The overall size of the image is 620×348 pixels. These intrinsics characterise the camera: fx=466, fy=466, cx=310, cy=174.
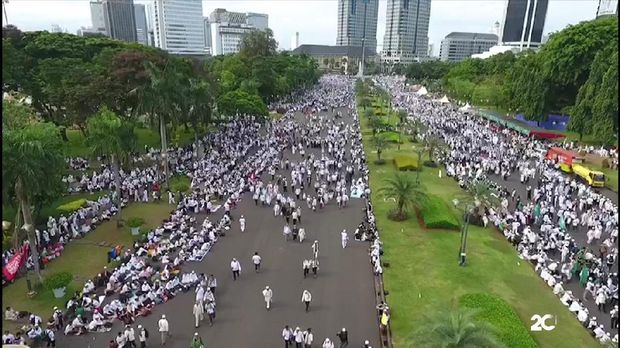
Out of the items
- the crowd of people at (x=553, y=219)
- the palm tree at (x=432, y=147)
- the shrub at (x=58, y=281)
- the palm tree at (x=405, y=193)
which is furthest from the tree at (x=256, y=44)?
the shrub at (x=58, y=281)

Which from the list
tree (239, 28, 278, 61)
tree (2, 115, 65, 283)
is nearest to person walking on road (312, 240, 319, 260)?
tree (2, 115, 65, 283)

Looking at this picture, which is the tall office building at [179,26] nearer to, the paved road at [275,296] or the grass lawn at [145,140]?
the grass lawn at [145,140]

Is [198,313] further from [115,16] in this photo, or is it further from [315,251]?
[115,16]

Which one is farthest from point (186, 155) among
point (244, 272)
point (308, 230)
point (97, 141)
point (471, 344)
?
point (471, 344)

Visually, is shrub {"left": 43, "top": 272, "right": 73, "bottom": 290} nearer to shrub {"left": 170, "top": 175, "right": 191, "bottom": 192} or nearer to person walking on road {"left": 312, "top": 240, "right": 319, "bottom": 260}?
person walking on road {"left": 312, "top": 240, "right": 319, "bottom": 260}

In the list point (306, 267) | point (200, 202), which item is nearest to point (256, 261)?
point (306, 267)

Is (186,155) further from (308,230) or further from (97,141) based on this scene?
(308,230)
